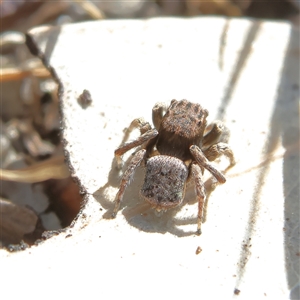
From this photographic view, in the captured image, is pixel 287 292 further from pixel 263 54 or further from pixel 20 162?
pixel 20 162

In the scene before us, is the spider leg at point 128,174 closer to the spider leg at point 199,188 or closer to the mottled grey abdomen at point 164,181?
the mottled grey abdomen at point 164,181

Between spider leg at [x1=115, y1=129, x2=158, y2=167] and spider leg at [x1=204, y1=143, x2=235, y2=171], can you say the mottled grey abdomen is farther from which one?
spider leg at [x1=204, y1=143, x2=235, y2=171]

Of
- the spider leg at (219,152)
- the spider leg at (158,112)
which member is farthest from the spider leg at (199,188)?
the spider leg at (158,112)

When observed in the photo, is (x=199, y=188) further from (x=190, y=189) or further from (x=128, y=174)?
(x=128, y=174)

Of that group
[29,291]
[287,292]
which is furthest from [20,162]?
[287,292]

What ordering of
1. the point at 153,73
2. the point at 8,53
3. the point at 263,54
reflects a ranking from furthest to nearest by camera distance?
the point at 8,53, the point at 263,54, the point at 153,73

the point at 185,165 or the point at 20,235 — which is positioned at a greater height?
the point at 185,165

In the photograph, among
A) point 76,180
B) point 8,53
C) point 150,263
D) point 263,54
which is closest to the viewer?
point 150,263

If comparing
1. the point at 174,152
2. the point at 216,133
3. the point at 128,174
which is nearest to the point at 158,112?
the point at 174,152
